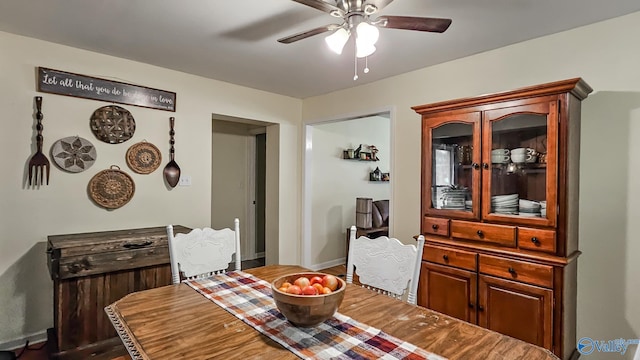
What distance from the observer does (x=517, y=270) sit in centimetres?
204

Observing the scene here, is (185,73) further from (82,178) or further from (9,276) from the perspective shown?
(9,276)

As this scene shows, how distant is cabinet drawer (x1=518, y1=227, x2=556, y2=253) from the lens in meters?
1.96

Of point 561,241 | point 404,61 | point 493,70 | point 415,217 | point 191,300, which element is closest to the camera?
point 191,300

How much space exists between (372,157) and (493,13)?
10.7 feet

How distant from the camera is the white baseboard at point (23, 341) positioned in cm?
242

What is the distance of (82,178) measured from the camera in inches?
108

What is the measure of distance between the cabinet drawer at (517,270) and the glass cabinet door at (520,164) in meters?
0.26

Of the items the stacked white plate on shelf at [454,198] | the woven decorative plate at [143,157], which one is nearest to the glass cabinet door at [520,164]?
the stacked white plate on shelf at [454,198]

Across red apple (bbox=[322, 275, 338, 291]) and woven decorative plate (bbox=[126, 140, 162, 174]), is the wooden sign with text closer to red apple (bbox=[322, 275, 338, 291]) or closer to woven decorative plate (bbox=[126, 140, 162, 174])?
woven decorative plate (bbox=[126, 140, 162, 174])

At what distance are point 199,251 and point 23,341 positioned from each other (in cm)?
174

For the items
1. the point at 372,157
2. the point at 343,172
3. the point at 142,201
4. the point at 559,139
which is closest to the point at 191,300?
the point at 142,201

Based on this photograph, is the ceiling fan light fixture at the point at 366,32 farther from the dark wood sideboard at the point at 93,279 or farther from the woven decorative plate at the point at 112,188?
the woven decorative plate at the point at 112,188

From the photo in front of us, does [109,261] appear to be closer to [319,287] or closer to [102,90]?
[102,90]

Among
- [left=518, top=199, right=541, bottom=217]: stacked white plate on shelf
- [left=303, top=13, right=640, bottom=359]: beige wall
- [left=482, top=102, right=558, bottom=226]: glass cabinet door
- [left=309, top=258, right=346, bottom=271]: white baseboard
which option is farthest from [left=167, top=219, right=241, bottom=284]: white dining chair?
[left=309, top=258, right=346, bottom=271]: white baseboard
